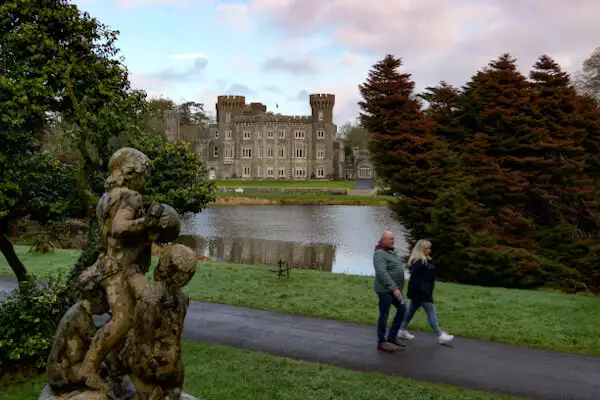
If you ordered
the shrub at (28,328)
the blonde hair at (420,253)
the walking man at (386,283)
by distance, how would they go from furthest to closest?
1. the blonde hair at (420,253)
2. the walking man at (386,283)
3. the shrub at (28,328)

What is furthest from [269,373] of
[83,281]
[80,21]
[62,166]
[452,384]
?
[80,21]

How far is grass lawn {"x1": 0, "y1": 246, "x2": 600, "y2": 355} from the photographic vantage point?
10.2m

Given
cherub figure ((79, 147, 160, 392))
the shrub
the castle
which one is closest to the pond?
the shrub

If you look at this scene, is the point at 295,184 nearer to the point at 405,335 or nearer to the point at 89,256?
the point at 405,335

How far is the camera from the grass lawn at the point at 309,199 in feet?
198

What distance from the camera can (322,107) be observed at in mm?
91625

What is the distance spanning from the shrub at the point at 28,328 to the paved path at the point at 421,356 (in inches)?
107

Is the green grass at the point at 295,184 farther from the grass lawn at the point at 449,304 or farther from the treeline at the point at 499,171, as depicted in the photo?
the grass lawn at the point at 449,304

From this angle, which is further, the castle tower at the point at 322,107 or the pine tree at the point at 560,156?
the castle tower at the point at 322,107

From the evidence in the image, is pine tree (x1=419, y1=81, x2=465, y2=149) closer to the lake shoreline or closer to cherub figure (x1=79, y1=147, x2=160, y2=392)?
cherub figure (x1=79, y1=147, x2=160, y2=392)

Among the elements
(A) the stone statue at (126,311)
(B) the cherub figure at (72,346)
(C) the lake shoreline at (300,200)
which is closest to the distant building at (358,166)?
(C) the lake shoreline at (300,200)

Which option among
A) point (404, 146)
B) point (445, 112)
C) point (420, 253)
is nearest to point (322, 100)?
point (445, 112)

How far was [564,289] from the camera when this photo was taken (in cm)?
1756

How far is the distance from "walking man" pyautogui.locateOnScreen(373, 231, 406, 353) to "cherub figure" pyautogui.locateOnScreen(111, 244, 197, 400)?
5339 millimetres
